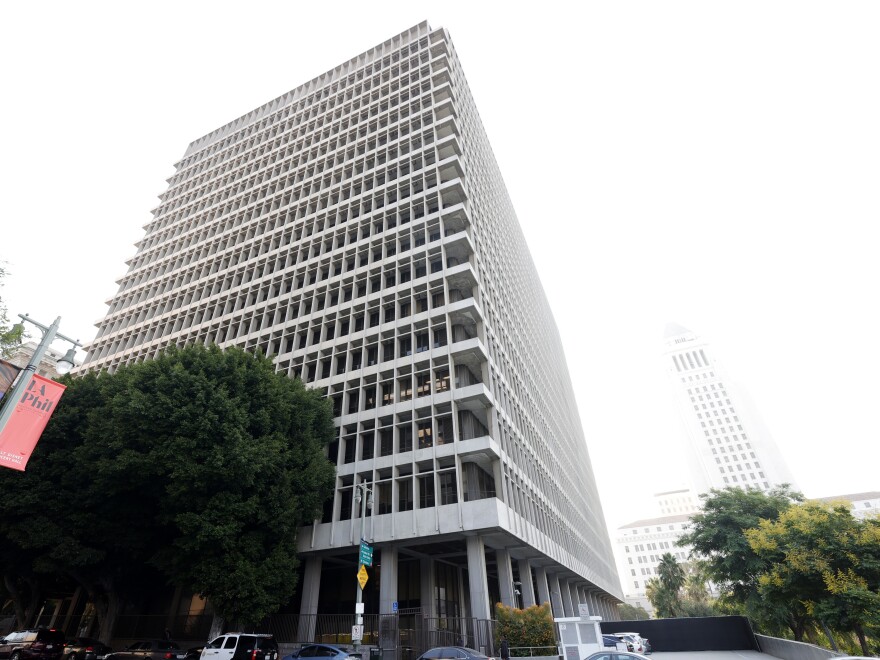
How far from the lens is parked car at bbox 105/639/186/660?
2390 cm

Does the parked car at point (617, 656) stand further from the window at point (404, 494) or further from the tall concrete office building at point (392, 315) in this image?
the window at point (404, 494)

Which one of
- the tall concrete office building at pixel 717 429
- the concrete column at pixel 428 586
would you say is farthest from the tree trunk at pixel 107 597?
the tall concrete office building at pixel 717 429

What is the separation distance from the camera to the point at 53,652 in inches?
1014

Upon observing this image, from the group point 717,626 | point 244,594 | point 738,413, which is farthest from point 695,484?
point 244,594

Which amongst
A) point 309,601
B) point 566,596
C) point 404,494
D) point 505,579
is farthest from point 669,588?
point 309,601

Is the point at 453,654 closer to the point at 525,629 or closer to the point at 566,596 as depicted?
the point at 525,629

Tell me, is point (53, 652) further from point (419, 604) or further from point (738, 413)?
point (738, 413)

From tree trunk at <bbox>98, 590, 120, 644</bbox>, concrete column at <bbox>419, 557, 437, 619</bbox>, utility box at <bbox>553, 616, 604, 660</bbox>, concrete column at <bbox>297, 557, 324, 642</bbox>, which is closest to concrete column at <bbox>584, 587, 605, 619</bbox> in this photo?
concrete column at <bbox>419, 557, 437, 619</bbox>

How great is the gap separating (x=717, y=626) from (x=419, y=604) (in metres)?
24.3

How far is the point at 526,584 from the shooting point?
3422cm

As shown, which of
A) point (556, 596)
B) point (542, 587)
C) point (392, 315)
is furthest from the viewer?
point (556, 596)

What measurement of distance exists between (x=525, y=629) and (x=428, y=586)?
1222 centimetres

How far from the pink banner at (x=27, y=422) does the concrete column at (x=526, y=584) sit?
32.0m

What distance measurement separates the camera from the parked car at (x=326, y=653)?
18.8 metres
